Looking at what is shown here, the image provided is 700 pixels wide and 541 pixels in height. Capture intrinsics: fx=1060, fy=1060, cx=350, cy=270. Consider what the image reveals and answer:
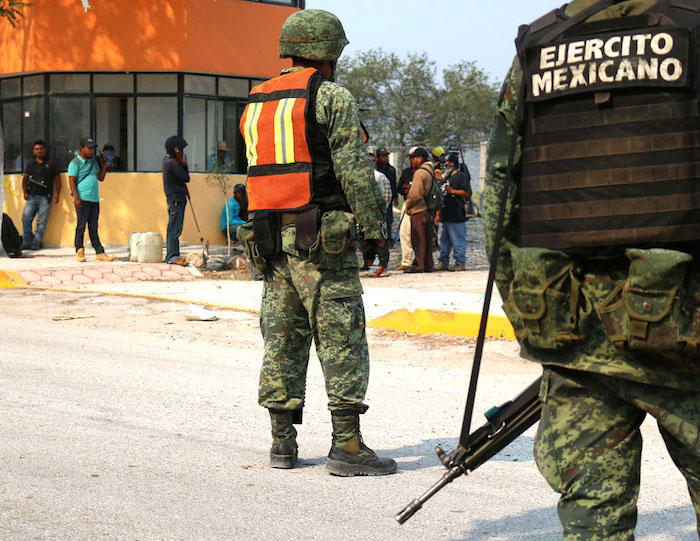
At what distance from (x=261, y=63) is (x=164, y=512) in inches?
630

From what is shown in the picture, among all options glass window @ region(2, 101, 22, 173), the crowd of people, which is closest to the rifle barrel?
the crowd of people

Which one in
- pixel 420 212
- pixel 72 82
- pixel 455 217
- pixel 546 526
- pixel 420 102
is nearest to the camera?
pixel 546 526

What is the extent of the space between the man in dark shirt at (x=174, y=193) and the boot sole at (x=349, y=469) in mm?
11306

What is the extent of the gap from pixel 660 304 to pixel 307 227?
2352 millimetres

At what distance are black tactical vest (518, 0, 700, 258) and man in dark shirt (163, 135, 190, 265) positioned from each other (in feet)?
44.0

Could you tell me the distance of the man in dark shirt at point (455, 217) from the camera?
48.8 feet

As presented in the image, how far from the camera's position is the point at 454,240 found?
15.3 m

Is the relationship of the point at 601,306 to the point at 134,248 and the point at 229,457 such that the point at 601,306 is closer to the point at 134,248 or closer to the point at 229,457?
the point at 229,457

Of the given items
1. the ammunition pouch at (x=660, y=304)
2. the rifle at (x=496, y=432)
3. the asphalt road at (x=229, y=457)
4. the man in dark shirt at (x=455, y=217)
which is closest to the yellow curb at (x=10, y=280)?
the asphalt road at (x=229, y=457)

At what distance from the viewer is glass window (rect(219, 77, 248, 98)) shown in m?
19.6

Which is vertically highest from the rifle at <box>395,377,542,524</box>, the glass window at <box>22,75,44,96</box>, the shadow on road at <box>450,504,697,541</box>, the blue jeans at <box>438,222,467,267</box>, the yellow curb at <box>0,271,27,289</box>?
the glass window at <box>22,75,44,96</box>

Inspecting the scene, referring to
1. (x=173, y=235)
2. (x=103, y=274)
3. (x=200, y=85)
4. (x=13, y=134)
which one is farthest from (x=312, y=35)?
(x=13, y=134)

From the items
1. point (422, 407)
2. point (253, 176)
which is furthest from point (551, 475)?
point (422, 407)

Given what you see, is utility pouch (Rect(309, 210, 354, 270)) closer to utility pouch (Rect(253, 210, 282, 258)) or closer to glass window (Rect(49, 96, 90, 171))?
utility pouch (Rect(253, 210, 282, 258))
